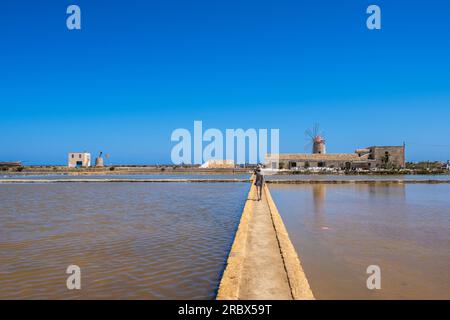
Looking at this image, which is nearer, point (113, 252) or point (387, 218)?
point (113, 252)

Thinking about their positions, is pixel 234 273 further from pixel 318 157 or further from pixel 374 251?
pixel 318 157

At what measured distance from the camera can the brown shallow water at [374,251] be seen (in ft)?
11.4

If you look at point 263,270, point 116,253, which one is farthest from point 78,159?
point 263,270

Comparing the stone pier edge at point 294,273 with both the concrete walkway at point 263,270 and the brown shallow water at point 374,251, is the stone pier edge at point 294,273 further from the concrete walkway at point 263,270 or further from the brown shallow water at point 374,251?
the brown shallow water at point 374,251

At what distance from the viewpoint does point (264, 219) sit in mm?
6910

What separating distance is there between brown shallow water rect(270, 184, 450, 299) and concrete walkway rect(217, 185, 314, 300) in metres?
0.28

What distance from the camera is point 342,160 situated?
48.1m

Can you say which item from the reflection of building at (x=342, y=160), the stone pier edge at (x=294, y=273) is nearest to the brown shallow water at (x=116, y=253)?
the stone pier edge at (x=294, y=273)

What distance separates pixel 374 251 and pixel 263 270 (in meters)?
2.14

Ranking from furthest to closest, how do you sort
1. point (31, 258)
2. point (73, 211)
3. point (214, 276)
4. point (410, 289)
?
point (73, 211) → point (31, 258) → point (214, 276) → point (410, 289)

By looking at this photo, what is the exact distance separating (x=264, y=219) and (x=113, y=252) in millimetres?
3029

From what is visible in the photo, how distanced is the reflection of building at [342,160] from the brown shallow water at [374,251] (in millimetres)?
39092
